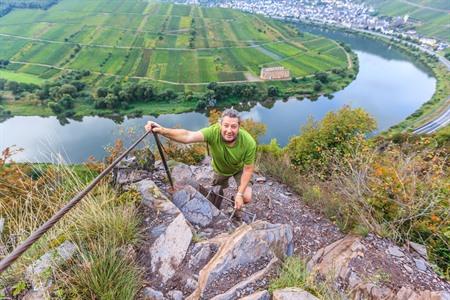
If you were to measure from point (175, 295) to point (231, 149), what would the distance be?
213cm

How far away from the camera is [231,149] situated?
15.6 ft

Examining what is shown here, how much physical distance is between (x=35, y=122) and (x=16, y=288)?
2128 inches

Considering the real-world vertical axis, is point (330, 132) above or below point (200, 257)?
below

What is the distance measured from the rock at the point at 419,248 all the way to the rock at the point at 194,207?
294cm

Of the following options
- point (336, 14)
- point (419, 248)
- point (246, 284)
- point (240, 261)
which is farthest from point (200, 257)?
point (336, 14)

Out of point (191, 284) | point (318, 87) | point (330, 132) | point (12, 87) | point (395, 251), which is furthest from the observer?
point (318, 87)

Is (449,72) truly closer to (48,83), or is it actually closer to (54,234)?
(48,83)

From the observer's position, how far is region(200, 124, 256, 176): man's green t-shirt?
4641mm

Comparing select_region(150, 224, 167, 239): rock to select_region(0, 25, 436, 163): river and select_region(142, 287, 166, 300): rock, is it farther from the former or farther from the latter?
select_region(0, 25, 436, 163): river

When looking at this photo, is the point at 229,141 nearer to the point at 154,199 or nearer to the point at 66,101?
the point at 154,199

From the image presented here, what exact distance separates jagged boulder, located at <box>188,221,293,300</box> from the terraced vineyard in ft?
193

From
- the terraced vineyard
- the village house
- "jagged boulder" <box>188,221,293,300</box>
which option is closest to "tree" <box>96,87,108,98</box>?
the terraced vineyard

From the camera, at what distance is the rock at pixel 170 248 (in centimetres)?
376

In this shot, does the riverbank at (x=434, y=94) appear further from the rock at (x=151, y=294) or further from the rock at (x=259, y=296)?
the rock at (x=151, y=294)
